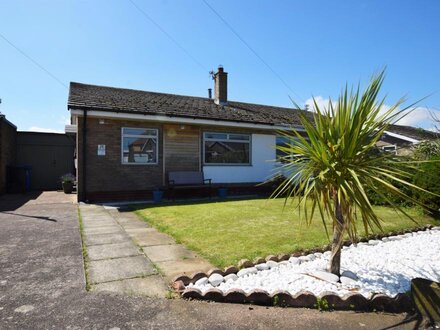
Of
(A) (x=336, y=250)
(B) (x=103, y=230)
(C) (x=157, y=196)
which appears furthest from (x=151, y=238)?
(C) (x=157, y=196)

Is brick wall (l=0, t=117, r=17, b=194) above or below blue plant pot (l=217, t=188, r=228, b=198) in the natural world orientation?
above

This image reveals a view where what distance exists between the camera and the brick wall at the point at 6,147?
1350 centimetres

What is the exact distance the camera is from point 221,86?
53.0 ft

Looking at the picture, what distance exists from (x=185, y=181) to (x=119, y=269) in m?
7.87

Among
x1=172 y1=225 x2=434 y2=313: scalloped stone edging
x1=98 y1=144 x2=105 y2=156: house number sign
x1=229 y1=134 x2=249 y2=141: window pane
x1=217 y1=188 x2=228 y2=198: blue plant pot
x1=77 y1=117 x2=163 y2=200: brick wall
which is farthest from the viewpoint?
x1=229 y1=134 x2=249 y2=141: window pane

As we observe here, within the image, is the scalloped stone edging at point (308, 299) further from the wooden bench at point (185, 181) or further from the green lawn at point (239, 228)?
the wooden bench at point (185, 181)

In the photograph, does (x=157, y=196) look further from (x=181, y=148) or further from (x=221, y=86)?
(x=221, y=86)

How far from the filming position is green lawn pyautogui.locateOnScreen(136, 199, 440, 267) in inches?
189

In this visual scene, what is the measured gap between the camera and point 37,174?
55.1 ft

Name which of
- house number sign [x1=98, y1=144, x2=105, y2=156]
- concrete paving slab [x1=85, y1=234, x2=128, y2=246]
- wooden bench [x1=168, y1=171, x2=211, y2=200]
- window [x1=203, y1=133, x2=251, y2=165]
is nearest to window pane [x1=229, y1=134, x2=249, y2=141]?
window [x1=203, y1=133, x2=251, y2=165]

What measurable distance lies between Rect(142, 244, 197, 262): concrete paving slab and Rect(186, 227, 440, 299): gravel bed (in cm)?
103

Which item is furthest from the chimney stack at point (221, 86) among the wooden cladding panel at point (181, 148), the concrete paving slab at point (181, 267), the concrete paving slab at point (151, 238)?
the concrete paving slab at point (181, 267)

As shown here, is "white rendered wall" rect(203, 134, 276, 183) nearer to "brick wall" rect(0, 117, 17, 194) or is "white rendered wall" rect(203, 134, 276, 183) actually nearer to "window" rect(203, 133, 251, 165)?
"window" rect(203, 133, 251, 165)

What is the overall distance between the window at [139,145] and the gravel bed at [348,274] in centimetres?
814
